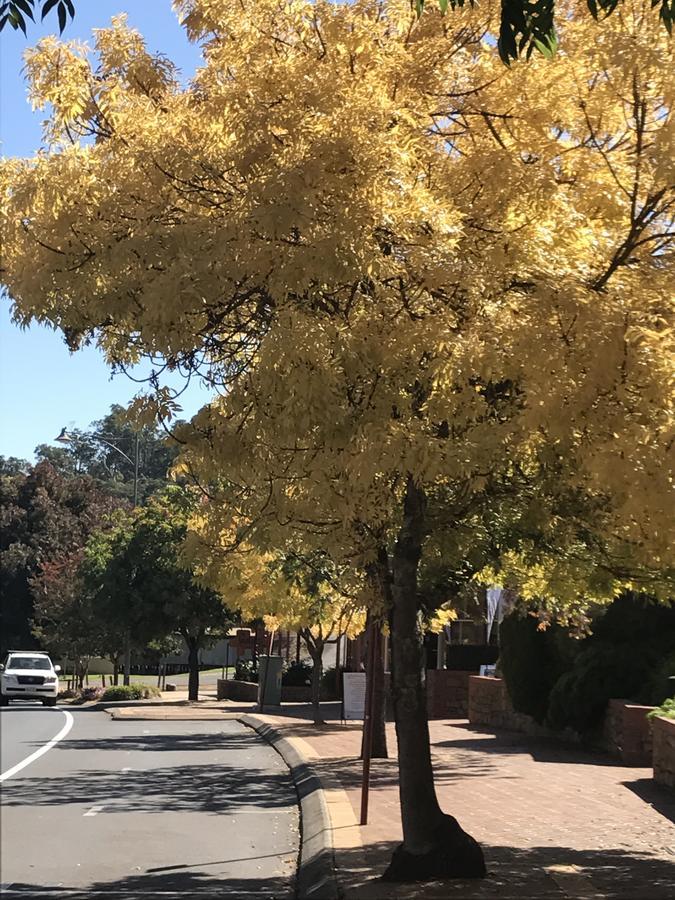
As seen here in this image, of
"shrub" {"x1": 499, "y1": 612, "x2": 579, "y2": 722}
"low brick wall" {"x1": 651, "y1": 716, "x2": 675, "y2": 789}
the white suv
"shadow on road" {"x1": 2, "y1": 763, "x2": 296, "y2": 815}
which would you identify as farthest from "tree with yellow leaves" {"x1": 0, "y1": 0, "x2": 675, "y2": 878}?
the white suv

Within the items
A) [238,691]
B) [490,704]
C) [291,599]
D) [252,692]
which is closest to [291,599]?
[291,599]

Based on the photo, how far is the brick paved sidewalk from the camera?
8188mm

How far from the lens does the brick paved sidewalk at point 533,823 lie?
8.19 meters

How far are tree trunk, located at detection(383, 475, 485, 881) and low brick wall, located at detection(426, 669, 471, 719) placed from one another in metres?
19.6

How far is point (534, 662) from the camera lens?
20.4 meters

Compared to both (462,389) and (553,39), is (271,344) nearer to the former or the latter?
(462,389)

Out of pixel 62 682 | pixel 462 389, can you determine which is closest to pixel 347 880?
pixel 462 389

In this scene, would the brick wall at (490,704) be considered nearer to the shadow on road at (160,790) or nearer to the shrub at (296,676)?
the shadow on road at (160,790)

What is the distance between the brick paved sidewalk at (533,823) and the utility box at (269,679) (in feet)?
46.1

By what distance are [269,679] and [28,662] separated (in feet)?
28.7

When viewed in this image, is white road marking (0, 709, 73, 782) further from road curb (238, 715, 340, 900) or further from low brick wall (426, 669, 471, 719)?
low brick wall (426, 669, 471, 719)

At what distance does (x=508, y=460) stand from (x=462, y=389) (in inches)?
38.6

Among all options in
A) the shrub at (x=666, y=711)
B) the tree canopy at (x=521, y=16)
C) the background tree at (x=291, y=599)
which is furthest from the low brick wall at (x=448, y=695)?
the tree canopy at (x=521, y=16)

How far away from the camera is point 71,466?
374ft
